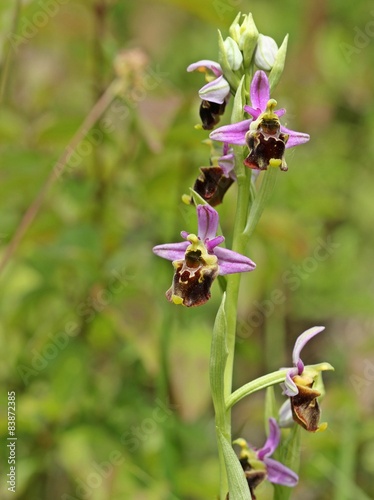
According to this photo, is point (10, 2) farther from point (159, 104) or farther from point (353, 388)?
point (353, 388)

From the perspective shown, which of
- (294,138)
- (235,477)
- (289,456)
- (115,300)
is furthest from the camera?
(115,300)

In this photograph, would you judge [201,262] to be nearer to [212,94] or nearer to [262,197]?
[262,197]

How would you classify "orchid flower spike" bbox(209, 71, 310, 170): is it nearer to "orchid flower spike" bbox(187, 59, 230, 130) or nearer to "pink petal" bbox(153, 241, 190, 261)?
"orchid flower spike" bbox(187, 59, 230, 130)

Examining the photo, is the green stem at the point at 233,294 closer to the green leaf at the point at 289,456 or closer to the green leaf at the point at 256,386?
the green leaf at the point at 256,386

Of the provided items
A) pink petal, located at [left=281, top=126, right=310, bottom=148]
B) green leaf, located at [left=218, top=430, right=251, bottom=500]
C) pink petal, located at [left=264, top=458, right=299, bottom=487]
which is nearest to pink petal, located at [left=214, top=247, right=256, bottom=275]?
pink petal, located at [left=281, top=126, right=310, bottom=148]

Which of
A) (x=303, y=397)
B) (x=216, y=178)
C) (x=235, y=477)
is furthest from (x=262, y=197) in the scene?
(x=235, y=477)

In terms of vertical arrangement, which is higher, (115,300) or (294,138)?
(294,138)

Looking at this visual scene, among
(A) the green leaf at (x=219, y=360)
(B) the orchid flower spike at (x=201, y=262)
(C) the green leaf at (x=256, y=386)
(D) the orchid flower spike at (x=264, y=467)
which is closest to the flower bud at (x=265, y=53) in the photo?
(B) the orchid flower spike at (x=201, y=262)
